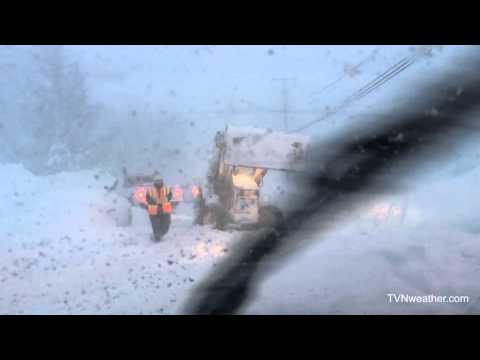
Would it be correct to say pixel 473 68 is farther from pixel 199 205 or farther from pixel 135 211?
pixel 135 211

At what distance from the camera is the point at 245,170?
11969mm

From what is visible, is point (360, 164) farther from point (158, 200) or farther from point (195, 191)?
point (158, 200)

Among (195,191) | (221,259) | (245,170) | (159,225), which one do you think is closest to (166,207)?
(159,225)

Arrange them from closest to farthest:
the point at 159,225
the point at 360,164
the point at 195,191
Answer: the point at 159,225 → the point at 195,191 → the point at 360,164

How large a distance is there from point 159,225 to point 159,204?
55cm

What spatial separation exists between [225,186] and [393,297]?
7.06m

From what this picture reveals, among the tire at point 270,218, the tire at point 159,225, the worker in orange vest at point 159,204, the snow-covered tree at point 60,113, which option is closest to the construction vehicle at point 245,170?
the tire at point 270,218

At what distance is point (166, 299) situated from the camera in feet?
21.4

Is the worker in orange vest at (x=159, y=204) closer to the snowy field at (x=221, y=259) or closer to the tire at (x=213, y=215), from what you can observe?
the snowy field at (x=221, y=259)

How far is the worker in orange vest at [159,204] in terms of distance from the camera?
9398mm

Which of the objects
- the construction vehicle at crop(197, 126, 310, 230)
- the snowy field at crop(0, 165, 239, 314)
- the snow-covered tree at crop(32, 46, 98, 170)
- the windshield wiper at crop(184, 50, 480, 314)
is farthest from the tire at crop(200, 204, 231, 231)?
the snow-covered tree at crop(32, 46, 98, 170)

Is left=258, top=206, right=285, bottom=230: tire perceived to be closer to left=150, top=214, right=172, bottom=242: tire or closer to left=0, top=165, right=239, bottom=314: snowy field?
left=0, top=165, right=239, bottom=314: snowy field

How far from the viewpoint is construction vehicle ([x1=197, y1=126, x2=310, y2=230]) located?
10.7m

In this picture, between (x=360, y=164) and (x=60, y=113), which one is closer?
(x=360, y=164)
